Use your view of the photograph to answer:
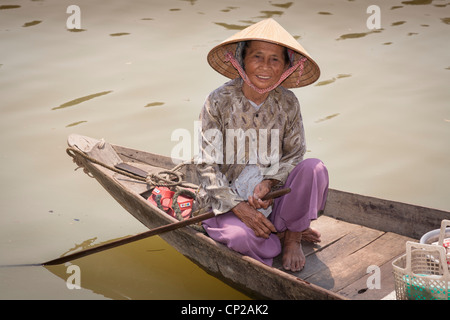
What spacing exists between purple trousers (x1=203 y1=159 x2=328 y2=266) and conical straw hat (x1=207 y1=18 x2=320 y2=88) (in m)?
0.52

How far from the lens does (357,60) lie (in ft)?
25.8

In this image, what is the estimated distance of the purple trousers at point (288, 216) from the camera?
9.77 ft

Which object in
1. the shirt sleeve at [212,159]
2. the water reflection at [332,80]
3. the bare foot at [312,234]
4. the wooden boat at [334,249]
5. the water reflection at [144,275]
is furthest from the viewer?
the water reflection at [332,80]

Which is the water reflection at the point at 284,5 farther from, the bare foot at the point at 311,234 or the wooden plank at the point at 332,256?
the bare foot at the point at 311,234

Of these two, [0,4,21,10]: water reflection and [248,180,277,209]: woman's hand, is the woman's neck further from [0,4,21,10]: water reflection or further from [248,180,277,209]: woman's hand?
[0,4,21,10]: water reflection

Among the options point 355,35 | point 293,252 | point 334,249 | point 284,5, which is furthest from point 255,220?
point 284,5

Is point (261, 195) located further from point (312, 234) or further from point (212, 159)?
point (312, 234)

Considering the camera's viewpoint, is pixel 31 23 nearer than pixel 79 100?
No

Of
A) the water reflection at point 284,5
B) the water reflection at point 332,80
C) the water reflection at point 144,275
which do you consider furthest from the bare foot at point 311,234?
the water reflection at point 284,5

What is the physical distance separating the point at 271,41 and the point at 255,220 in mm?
927

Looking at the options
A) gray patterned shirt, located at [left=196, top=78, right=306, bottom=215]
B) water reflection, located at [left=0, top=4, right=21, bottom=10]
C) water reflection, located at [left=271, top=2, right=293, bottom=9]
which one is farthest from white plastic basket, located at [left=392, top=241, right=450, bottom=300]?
water reflection, located at [left=0, top=4, right=21, bottom=10]

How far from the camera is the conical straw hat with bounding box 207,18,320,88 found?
2885 millimetres

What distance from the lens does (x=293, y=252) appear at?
3145 millimetres

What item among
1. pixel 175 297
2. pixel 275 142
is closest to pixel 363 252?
pixel 275 142
